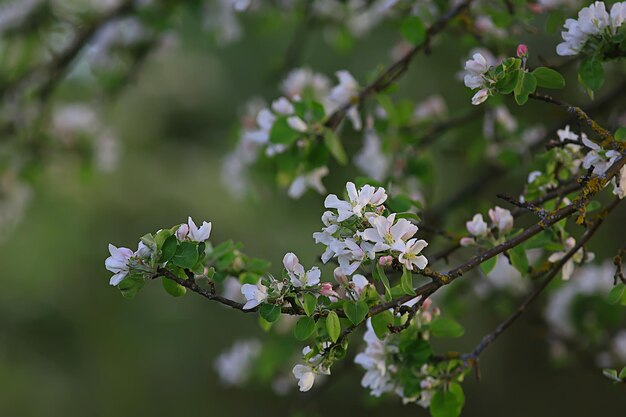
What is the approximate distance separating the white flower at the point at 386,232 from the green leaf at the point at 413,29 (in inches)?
33.0

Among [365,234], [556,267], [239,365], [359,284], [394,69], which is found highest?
[365,234]

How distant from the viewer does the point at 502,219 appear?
4.56 ft

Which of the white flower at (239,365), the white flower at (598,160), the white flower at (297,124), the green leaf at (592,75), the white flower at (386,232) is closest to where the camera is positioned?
the white flower at (386,232)

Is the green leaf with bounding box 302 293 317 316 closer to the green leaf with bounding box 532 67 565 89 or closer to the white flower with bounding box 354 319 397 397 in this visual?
the white flower with bounding box 354 319 397 397

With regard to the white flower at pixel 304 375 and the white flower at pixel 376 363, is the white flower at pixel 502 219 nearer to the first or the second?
the white flower at pixel 376 363

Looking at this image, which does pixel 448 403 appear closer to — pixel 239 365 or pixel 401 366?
pixel 401 366

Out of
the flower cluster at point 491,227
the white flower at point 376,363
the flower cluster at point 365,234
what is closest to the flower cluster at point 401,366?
the white flower at point 376,363

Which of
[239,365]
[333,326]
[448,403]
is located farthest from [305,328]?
[239,365]

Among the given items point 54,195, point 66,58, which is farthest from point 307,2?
point 54,195

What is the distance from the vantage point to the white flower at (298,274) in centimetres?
110

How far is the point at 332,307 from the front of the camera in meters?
1.12

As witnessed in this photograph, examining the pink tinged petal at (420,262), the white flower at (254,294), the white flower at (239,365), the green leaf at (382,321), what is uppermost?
the white flower at (254,294)

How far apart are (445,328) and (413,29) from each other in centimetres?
74

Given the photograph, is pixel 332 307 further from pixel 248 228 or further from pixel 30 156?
pixel 248 228
